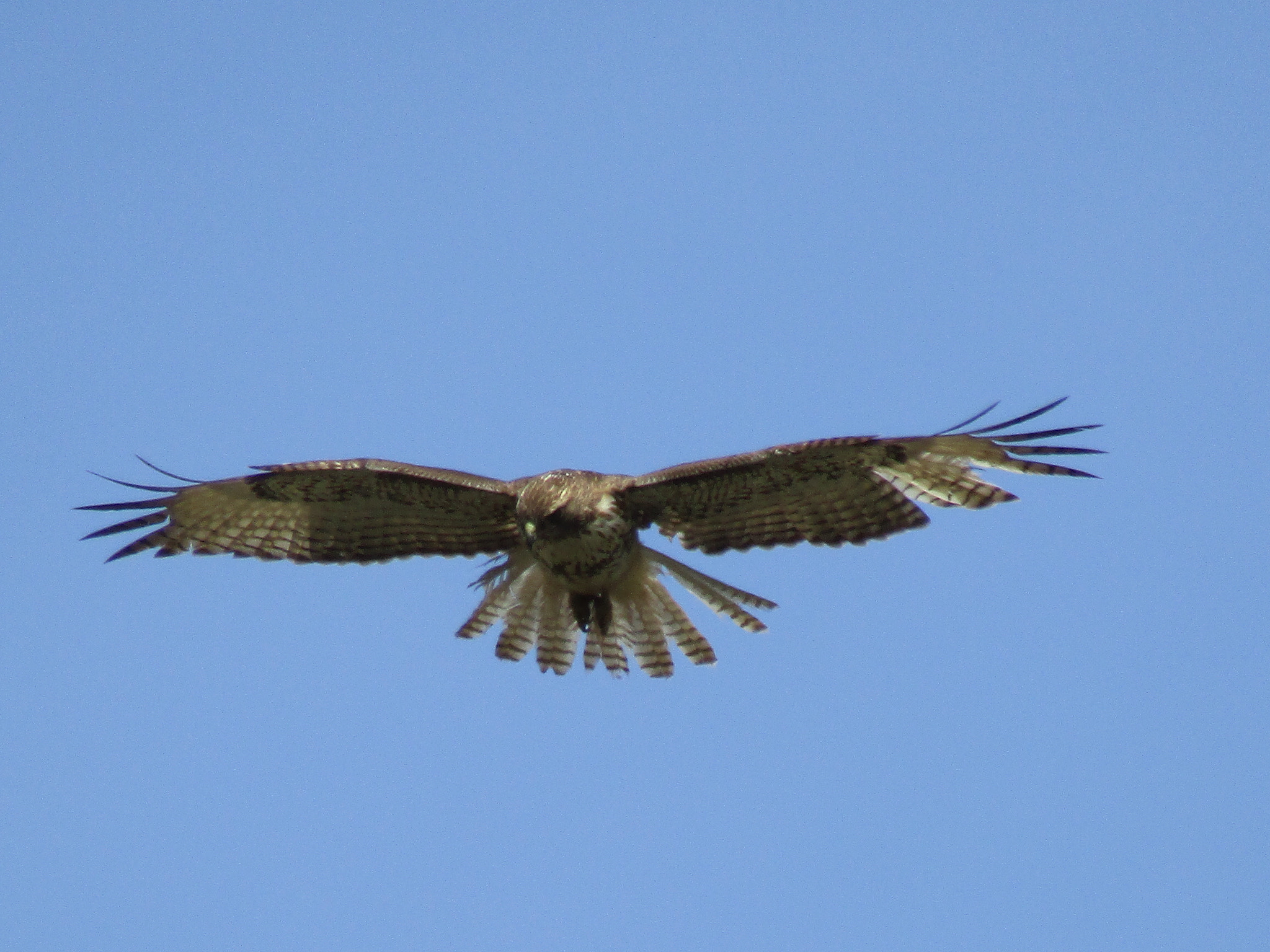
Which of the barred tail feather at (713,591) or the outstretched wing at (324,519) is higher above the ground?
the outstretched wing at (324,519)

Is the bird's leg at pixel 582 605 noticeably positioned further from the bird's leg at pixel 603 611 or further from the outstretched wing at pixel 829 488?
the outstretched wing at pixel 829 488

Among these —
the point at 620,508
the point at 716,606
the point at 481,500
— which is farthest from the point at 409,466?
the point at 716,606

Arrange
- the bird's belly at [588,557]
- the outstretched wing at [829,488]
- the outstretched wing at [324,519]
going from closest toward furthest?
the outstretched wing at [829,488], the bird's belly at [588,557], the outstretched wing at [324,519]

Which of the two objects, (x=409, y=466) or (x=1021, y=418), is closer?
(x=1021, y=418)

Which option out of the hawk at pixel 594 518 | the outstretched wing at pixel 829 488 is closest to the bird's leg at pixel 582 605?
the hawk at pixel 594 518

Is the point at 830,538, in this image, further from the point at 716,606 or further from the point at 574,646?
the point at 574,646

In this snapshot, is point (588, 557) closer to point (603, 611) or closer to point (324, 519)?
point (603, 611)
